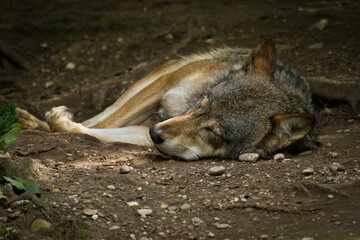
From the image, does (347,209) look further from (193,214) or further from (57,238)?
(57,238)

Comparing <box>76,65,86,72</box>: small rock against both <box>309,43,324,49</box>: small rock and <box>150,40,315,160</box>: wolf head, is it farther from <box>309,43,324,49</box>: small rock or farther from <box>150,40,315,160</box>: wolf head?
<box>309,43,324,49</box>: small rock

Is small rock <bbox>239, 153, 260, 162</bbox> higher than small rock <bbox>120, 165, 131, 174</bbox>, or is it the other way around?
small rock <bbox>120, 165, 131, 174</bbox>

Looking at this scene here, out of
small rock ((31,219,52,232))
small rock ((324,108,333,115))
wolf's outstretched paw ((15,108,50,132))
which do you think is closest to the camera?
small rock ((31,219,52,232))

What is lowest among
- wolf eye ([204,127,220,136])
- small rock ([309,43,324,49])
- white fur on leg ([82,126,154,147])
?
white fur on leg ([82,126,154,147])

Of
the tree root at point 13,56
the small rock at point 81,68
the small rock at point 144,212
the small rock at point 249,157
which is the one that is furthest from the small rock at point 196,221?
the tree root at point 13,56

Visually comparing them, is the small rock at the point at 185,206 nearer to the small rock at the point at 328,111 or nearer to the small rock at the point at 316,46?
the small rock at the point at 328,111

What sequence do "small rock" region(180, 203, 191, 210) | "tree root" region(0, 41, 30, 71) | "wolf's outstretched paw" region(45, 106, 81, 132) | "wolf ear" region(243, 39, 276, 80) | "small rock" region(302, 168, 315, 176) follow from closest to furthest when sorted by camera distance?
"small rock" region(180, 203, 191, 210) → "small rock" region(302, 168, 315, 176) → "wolf ear" region(243, 39, 276, 80) → "wolf's outstretched paw" region(45, 106, 81, 132) → "tree root" region(0, 41, 30, 71)

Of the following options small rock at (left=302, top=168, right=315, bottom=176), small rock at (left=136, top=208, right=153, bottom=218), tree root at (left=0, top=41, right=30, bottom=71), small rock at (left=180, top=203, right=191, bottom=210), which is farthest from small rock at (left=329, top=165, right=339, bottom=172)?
tree root at (left=0, top=41, right=30, bottom=71)

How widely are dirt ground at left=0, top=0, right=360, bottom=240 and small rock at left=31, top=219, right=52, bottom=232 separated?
0.07 feet

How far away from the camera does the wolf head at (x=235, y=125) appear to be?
4.71 meters

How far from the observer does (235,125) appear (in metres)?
4.74

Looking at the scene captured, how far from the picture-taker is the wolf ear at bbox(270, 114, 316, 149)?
467 centimetres

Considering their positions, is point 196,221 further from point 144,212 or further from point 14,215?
point 14,215

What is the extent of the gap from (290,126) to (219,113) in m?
0.77
